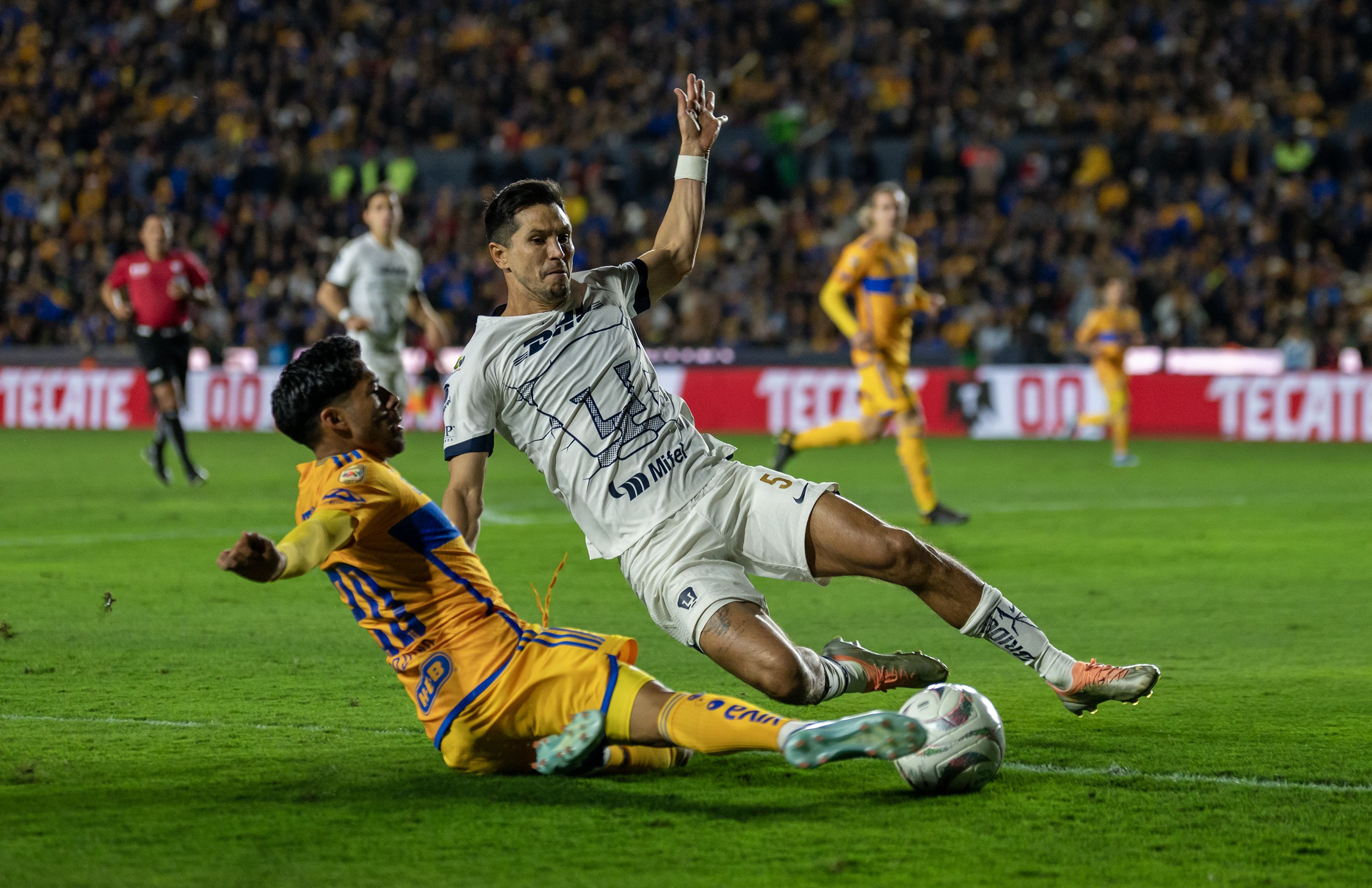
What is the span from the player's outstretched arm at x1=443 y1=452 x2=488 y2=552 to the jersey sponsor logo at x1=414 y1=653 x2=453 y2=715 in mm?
430

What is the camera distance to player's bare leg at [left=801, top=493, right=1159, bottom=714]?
4828mm

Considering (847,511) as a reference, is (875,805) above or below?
below

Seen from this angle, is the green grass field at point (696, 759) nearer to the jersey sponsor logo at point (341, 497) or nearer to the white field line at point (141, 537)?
the white field line at point (141, 537)

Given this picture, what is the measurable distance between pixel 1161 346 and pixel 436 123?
13.7 meters

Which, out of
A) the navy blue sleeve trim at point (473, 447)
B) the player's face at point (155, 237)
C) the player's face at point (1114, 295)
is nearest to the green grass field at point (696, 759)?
the navy blue sleeve trim at point (473, 447)

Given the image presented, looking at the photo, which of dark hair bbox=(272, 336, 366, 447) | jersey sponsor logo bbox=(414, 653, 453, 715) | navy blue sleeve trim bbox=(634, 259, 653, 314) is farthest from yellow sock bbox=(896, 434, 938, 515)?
dark hair bbox=(272, 336, 366, 447)

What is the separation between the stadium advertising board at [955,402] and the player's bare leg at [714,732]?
16173 mm

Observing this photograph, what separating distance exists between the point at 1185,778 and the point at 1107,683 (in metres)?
0.42

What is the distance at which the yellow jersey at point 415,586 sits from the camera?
4.40 meters

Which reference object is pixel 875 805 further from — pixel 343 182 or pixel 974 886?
pixel 343 182

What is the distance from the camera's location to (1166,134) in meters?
24.1

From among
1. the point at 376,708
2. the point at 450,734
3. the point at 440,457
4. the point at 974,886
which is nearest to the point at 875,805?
the point at 974,886

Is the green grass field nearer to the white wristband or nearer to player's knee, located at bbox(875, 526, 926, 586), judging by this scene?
player's knee, located at bbox(875, 526, 926, 586)

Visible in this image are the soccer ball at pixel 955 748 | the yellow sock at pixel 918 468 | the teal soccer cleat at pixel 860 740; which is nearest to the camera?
the teal soccer cleat at pixel 860 740
